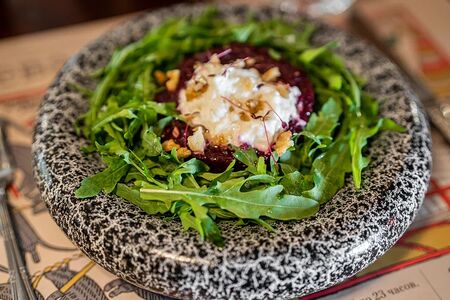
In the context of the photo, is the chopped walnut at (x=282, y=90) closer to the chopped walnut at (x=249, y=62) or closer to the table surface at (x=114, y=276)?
the chopped walnut at (x=249, y=62)

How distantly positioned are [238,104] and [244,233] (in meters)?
0.27

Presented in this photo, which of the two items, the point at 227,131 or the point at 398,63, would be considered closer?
the point at 227,131

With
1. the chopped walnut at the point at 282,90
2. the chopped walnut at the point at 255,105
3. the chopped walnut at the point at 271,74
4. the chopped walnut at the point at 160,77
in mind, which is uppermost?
the chopped walnut at the point at 271,74

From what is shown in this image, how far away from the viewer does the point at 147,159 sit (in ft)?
3.60

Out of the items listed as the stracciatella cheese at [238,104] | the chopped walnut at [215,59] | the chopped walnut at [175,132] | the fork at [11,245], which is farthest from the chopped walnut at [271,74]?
the fork at [11,245]

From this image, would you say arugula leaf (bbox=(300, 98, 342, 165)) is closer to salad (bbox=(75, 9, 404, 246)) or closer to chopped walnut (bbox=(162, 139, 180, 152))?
salad (bbox=(75, 9, 404, 246))

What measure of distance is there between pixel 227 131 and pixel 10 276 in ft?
1.65

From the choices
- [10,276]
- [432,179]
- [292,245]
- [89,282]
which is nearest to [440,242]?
[432,179]

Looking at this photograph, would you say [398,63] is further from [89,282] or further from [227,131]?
[89,282]

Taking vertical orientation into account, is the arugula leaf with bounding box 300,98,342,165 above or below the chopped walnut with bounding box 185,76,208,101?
below

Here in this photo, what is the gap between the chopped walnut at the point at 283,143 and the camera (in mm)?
1049

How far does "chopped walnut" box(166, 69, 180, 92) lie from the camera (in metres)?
1.20

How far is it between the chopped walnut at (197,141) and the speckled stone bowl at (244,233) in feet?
0.53

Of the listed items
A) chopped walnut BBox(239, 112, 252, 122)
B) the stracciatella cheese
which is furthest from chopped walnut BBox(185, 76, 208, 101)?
chopped walnut BBox(239, 112, 252, 122)
